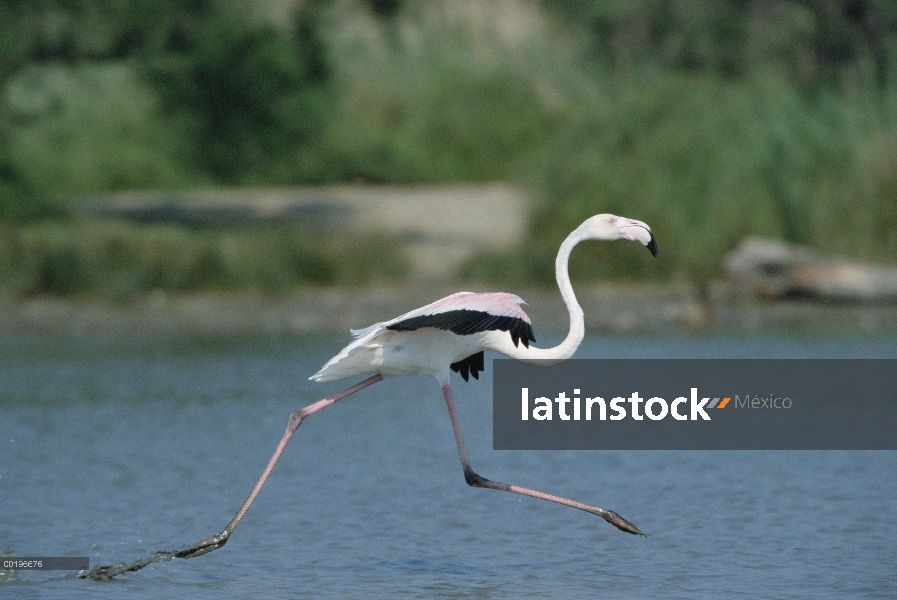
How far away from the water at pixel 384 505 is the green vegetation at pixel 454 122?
5336 millimetres

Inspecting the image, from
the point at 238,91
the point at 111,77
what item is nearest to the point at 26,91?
the point at 238,91

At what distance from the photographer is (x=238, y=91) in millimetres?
23844

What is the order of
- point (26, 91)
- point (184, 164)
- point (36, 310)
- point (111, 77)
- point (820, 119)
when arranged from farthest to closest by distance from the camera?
point (111, 77) → point (184, 164) → point (26, 91) → point (820, 119) → point (36, 310)

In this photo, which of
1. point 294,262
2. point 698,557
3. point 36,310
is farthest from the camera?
point 294,262

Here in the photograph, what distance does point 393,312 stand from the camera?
17.9 m

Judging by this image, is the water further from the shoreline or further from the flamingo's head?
the shoreline

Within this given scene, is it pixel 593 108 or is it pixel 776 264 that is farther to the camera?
pixel 593 108

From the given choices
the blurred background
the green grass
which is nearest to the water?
the blurred background

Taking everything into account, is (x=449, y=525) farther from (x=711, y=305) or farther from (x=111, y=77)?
(x=111, y=77)

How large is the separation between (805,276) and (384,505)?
9698 mm

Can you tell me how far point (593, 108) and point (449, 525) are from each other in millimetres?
13187

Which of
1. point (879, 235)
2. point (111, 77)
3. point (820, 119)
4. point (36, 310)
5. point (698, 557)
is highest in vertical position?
point (111, 77)
